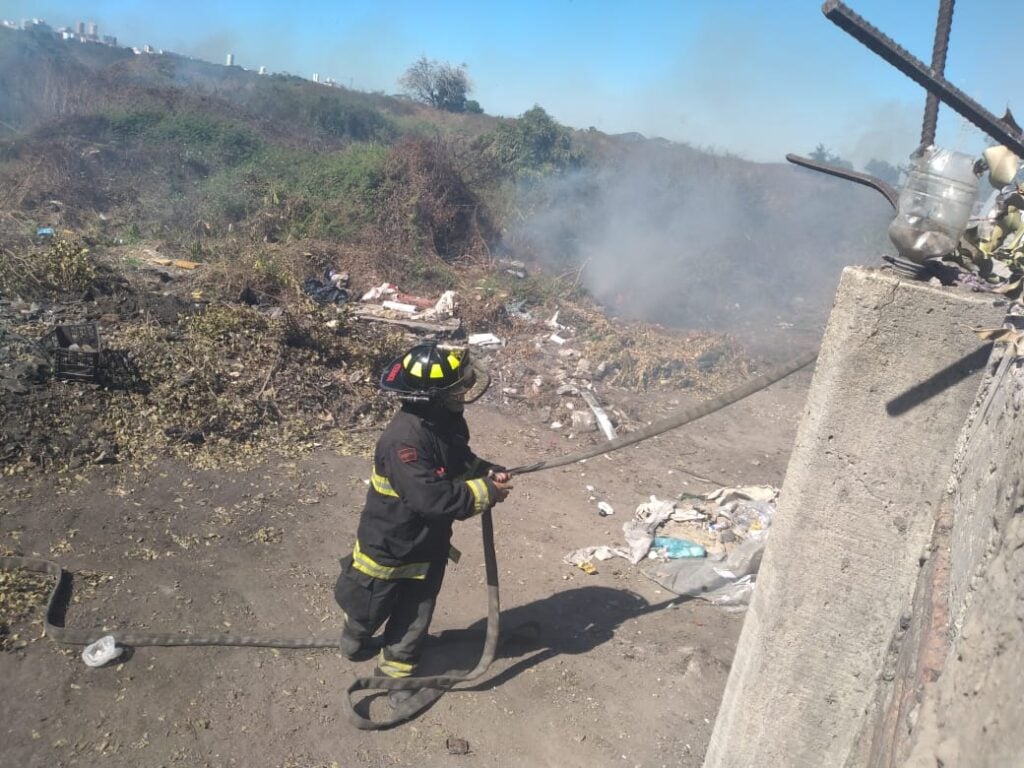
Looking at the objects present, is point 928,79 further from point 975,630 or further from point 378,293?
point 378,293

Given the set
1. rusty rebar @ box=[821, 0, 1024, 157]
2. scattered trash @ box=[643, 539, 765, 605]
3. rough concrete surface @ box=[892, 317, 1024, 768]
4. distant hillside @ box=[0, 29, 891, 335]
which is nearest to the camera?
rough concrete surface @ box=[892, 317, 1024, 768]

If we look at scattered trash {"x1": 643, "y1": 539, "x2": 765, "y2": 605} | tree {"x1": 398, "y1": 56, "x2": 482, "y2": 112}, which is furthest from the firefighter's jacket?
tree {"x1": 398, "y1": 56, "x2": 482, "y2": 112}

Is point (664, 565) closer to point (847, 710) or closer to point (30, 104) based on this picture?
point (847, 710)

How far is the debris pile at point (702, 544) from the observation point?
188 inches

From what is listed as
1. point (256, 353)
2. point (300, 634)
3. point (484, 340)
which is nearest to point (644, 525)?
point (300, 634)

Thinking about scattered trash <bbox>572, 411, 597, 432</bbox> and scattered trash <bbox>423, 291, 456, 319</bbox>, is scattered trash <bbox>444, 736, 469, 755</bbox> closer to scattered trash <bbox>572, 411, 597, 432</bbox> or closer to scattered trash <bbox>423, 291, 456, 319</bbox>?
scattered trash <bbox>572, 411, 597, 432</bbox>

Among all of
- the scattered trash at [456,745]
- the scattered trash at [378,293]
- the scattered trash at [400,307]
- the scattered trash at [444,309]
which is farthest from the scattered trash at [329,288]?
the scattered trash at [456,745]

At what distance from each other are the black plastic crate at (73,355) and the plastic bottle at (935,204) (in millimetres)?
6159

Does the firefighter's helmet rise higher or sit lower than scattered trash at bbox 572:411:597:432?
higher

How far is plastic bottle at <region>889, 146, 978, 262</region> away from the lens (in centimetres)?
188

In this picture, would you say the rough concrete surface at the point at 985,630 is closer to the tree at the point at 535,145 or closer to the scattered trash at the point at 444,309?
the scattered trash at the point at 444,309

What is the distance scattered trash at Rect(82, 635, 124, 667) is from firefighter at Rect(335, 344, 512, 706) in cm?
112

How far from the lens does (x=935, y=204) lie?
1927 mm

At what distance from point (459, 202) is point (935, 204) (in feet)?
45.1
